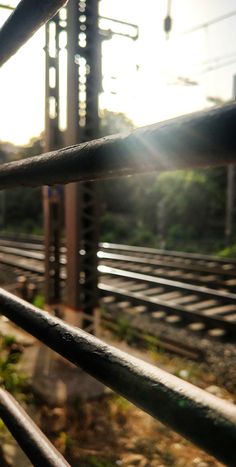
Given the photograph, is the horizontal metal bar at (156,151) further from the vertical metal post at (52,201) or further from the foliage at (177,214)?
the foliage at (177,214)

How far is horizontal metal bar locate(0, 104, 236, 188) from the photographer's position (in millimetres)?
470

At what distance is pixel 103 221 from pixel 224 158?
78.8 ft

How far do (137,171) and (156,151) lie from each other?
80 millimetres

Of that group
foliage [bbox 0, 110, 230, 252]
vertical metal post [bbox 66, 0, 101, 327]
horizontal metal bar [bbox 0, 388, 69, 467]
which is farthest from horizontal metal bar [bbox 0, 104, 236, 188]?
foliage [bbox 0, 110, 230, 252]

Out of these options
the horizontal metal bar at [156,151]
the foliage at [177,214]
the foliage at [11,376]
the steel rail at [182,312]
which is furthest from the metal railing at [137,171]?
the foliage at [177,214]

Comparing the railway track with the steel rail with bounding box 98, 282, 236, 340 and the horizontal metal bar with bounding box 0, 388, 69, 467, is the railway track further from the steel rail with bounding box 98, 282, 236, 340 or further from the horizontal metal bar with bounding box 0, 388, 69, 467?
the horizontal metal bar with bounding box 0, 388, 69, 467

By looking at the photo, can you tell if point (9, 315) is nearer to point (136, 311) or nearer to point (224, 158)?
point (224, 158)

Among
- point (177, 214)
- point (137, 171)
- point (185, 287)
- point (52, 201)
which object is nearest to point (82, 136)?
point (52, 201)

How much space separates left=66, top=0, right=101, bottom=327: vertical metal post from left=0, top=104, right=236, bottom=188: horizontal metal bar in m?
4.16

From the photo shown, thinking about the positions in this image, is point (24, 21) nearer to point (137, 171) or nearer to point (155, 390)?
point (137, 171)

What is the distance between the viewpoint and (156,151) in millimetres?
559

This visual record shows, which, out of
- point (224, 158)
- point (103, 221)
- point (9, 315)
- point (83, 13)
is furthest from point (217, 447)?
point (103, 221)

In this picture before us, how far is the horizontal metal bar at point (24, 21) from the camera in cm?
72

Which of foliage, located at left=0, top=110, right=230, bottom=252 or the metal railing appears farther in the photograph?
foliage, located at left=0, top=110, right=230, bottom=252
